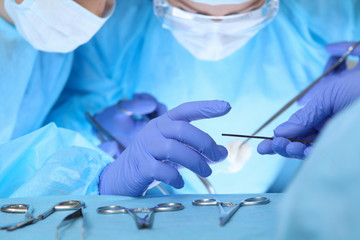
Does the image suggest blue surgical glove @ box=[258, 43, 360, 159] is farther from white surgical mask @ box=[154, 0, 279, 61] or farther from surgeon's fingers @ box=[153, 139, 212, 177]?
white surgical mask @ box=[154, 0, 279, 61]

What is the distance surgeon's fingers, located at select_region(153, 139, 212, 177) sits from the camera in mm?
1024

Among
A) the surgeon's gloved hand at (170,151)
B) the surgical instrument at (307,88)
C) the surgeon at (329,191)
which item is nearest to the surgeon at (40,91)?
the surgeon's gloved hand at (170,151)

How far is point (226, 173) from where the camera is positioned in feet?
5.26

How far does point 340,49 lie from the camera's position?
161 cm

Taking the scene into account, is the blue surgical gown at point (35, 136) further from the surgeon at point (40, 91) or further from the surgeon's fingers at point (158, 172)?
the surgeon's fingers at point (158, 172)

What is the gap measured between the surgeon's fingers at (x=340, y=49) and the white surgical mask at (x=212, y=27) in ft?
1.01

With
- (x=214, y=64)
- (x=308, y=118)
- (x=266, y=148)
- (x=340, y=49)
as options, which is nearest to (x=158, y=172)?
(x=266, y=148)

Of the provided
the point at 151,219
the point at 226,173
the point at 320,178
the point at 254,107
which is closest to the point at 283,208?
the point at 320,178

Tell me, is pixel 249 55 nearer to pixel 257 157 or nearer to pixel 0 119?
pixel 257 157

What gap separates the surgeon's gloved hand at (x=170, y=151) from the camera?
1.03 m

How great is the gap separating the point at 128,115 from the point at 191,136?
0.72 m

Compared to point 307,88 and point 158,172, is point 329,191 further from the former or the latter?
point 307,88

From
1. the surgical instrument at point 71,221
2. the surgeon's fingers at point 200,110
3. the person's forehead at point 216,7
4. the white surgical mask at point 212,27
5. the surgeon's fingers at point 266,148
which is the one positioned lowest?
the surgeon's fingers at point 266,148

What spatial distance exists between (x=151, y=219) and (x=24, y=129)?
948 millimetres
